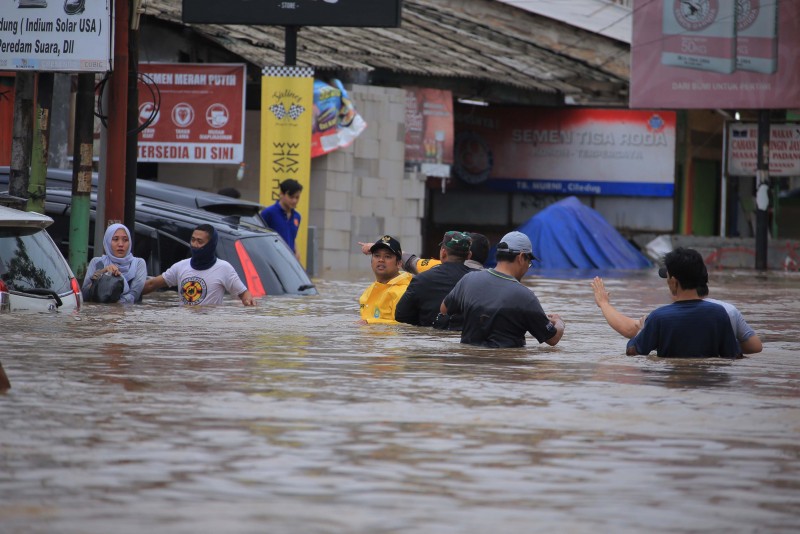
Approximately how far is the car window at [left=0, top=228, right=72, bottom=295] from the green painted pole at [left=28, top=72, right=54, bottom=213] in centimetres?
361

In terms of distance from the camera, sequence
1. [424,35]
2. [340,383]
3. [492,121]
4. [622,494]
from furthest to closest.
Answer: [492,121], [424,35], [340,383], [622,494]

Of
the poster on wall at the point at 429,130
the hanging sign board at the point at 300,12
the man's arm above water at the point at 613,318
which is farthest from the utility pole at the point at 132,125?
the poster on wall at the point at 429,130

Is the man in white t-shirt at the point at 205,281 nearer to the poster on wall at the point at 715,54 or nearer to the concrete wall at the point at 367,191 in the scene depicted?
the concrete wall at the point at 367,191

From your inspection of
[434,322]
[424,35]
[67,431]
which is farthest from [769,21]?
[67,431]

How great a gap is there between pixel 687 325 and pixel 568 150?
30249 mm

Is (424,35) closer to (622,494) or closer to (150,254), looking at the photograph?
(150,254)

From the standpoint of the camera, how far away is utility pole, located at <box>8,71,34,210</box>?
1614cm

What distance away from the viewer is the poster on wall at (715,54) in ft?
111

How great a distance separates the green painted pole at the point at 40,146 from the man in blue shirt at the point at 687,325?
776 centimetres

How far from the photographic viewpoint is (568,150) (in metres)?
40.2

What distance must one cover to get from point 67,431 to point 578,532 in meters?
2.63

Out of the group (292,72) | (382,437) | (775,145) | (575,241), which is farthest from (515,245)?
(775,145)

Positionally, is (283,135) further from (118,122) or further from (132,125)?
(118,122)

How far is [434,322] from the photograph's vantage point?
41.1 feet
